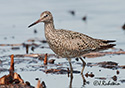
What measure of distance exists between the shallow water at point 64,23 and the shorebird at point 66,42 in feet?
2.24

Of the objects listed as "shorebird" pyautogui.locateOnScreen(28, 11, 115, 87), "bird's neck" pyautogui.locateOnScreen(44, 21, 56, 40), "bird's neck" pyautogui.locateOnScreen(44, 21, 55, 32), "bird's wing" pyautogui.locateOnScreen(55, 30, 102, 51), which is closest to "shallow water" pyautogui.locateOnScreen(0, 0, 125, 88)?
"shorebird" pyautogui.locateOnScreen(28, 11, 115, 87)

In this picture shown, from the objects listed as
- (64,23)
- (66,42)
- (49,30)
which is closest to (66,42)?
(66,42)

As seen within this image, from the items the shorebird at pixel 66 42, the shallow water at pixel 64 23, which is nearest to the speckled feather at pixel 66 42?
the shorebird at pixel 66 42

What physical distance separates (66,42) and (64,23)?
8.45 metres

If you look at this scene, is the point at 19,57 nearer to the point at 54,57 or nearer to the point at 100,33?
the point at 54,57

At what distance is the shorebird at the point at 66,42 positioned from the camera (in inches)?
480

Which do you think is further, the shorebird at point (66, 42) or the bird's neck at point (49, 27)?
the bird's neck at point (49, 27)

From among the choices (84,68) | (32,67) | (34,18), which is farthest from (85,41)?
(34,18)

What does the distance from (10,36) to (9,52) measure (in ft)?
10.5

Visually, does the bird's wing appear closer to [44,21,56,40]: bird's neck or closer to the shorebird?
the shorebird

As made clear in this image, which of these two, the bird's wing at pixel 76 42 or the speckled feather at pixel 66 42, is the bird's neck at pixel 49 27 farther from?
the bird's wing at pixel 76 42

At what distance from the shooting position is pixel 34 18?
21797 mm

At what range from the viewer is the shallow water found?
12.4 metres

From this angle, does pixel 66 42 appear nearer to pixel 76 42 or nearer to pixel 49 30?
pixel 76 42
